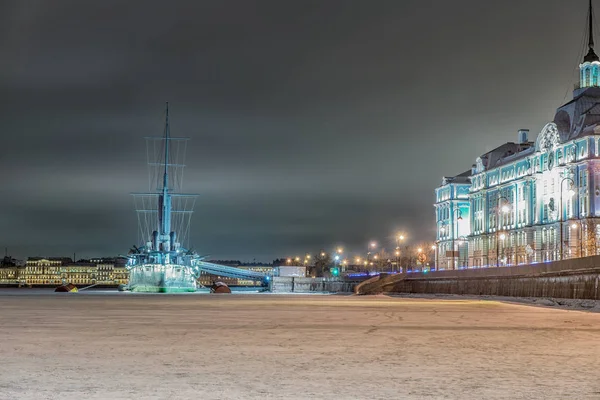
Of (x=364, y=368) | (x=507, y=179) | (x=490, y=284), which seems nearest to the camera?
(x=364, y=368)

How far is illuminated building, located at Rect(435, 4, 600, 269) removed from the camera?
4365 inches

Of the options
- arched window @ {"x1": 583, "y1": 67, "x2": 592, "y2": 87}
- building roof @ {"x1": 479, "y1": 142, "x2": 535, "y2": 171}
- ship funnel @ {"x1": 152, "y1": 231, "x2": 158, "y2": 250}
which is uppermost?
arched window @ {"x1": 583, "y1": 67, "x2": 592, "y2": 87}

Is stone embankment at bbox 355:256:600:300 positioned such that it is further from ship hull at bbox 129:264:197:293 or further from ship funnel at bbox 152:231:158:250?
ship funnel at bbox 152:231:158:250

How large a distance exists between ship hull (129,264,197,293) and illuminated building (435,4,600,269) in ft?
172

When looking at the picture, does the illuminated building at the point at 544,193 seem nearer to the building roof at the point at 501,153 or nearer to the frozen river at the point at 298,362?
the building roof at the point at 501,153

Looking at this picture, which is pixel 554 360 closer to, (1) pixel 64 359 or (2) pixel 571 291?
(1) pixel 64 359

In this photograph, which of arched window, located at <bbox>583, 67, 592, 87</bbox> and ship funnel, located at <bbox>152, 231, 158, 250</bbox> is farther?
ship funnel, located at <bbox>152, 231, 158, 250</bbox>

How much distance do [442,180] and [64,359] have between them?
16599 cm

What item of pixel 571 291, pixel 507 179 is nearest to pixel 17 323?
pixel 571 291

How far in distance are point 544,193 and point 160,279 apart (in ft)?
244

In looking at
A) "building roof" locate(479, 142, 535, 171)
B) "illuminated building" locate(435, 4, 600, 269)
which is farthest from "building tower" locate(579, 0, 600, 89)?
"building roof" locate(479, 142, 535, 171)

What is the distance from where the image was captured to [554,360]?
672 inches

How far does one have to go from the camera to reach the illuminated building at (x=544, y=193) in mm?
110875

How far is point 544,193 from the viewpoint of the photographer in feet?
404
